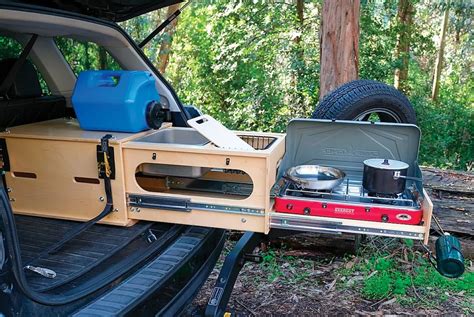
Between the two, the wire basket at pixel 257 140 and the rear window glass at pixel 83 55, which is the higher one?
the rear window glass at pixel 83 55

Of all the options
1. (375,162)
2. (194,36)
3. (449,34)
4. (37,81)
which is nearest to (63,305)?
(375,162)

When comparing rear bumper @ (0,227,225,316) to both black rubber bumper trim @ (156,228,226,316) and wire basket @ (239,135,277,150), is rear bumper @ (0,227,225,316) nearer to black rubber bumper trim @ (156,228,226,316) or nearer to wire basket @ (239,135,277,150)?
black rubber bumper trim @ (156,228,226,316)

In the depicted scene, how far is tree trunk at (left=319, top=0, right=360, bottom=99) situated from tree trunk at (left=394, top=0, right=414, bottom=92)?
412cm

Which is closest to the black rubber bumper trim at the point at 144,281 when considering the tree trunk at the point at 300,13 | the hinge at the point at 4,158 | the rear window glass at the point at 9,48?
the hinge at the point at 4,158

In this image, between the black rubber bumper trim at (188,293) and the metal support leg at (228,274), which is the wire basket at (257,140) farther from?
the black rubber bumper trim at (188,293)

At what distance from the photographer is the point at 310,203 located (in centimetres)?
204

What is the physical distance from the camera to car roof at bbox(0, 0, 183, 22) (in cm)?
216

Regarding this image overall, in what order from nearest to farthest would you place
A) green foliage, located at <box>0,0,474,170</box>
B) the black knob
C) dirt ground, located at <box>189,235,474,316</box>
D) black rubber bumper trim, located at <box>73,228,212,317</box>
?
black rubber bumper trim, located at <box>73,228,212,317</box> → the black knob → dirt ground, located at <box>189,235,474,316</box> → green foliage, located at <box>0,0,474,170</box>

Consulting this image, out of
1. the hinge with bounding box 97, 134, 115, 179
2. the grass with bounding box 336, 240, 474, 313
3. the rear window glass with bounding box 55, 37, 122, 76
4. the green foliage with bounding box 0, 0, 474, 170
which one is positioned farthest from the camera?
the green foliage with bounding box 0, 0, 474, 170

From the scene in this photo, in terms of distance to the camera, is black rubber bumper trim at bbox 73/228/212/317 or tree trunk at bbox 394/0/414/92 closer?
black rubber bumper trim at bbox 73/228/212/317

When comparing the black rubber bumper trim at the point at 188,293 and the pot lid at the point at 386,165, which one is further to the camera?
the pot lid at the point at 386,165

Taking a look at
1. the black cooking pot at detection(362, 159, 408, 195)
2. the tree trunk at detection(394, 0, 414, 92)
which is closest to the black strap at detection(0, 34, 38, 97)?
the black cooking pot at detection(362, 159, 408, 195)

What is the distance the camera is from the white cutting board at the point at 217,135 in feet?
6.84

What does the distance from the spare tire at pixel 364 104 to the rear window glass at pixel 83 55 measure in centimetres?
194
